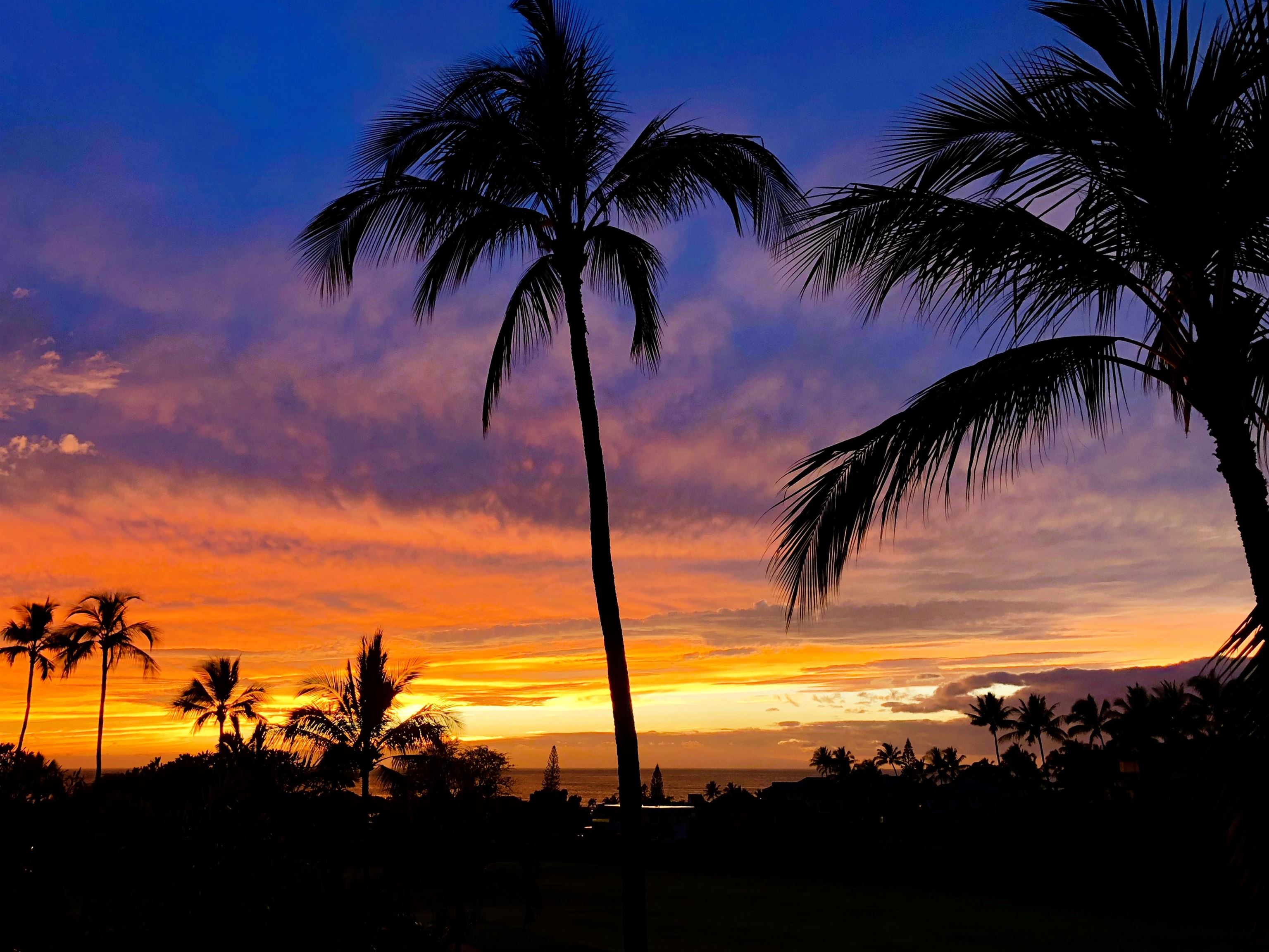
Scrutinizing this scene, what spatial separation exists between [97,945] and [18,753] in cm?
1196

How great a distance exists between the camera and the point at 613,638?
10500mm

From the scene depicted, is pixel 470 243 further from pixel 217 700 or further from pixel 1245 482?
pixel 217 700

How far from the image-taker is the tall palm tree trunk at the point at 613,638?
9.41 meters

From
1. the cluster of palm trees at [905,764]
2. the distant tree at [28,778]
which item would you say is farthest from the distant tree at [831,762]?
the distant tree at [28,778]

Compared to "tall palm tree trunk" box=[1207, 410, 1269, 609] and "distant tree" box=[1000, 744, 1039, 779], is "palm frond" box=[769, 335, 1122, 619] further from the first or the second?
"distant tree" box=[1000, 744, 1039, 779]

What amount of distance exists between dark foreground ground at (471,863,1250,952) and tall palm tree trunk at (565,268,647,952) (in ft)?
14.9

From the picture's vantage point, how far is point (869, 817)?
37500 mm

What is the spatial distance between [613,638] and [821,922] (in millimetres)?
13796

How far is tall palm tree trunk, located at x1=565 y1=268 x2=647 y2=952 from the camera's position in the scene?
941 cm

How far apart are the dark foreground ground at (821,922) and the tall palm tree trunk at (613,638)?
4.53 meters

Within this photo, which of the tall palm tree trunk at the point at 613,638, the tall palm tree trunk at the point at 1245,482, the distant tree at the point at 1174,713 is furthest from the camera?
the distant tree at the point at 1174,713

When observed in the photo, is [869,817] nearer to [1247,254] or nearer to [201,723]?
[201,723]

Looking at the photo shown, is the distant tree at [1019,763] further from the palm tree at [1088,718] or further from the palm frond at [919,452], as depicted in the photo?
the palm frond at [919,452]

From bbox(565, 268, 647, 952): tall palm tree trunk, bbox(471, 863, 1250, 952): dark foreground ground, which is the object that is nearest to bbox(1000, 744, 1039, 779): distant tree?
bbox(471, 863, 1250, 952): dark foreground ground
